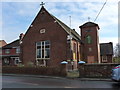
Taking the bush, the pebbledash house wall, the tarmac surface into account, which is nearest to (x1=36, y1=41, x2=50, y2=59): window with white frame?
the pebbledash house wall

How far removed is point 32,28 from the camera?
103ft

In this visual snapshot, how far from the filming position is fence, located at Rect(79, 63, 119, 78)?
16.2m

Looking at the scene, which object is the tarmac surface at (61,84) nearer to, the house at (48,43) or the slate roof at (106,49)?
the house at (48,43)

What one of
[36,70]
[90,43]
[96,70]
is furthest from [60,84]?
[90,43]

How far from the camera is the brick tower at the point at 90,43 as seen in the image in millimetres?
33716

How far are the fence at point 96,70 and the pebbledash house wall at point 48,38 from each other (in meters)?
9.63

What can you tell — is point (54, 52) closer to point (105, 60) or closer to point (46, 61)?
point (46, 61)

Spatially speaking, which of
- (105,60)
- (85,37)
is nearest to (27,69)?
(85,37)

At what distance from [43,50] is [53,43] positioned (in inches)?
98.3

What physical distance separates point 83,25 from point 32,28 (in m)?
12.0

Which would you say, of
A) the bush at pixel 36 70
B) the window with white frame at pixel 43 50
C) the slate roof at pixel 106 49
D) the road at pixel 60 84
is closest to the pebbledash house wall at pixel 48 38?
the window with white frame at pixel 43 50

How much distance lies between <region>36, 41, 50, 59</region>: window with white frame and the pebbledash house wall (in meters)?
0.73

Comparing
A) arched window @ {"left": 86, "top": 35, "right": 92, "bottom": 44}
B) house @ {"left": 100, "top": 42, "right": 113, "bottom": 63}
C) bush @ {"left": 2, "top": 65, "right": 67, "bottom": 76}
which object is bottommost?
bush @ {"left": 2, "top": 65, "right": 67, "bottom": 76}

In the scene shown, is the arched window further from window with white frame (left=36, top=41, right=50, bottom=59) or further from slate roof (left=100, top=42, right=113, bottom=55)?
window with white frame (left=36, top=41, right=50, bottom=59)
